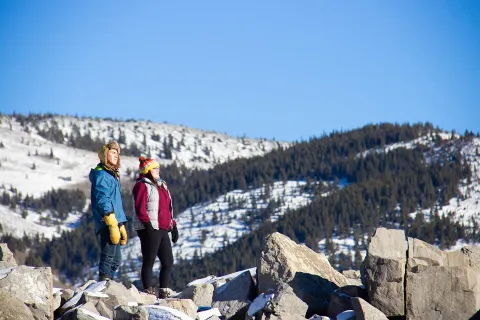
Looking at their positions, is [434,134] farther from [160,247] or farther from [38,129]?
[160,247]

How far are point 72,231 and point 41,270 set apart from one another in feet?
436

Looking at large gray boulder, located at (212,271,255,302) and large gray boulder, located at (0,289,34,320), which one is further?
large gray boulder, located at (212,271,255,302)

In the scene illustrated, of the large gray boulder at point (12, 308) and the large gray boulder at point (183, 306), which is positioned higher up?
the large gray boulder at point (12, 308)

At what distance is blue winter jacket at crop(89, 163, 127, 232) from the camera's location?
474 inches

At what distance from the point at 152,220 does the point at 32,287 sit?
228cm

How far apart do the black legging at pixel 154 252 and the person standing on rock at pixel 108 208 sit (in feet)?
1.04

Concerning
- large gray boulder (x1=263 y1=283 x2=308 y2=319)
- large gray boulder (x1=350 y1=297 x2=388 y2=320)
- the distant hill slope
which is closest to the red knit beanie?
large gray boulder (x1=263 y1=283 x2=308 y2=319)

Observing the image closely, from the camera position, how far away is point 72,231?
461 ft

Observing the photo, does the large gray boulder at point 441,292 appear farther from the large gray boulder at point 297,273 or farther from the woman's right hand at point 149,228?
the woman's right hand at point 149,228

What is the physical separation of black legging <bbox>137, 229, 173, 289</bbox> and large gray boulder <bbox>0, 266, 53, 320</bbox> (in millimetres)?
1919

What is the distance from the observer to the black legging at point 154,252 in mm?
12281

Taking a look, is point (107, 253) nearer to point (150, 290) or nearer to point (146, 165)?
point (150, 290)

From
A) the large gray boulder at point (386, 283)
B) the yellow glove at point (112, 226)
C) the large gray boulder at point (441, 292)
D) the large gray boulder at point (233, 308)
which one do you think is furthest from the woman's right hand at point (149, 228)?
the large gray boulder at point (441, 292)

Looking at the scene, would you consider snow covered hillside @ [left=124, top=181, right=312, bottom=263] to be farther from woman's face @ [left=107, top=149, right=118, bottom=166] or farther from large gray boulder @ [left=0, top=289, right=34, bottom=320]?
large gray boulder @ [left=0, top=289, right=34, bottom=320]
